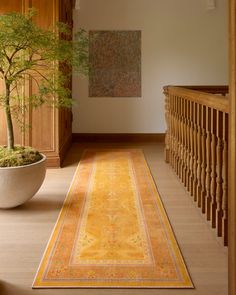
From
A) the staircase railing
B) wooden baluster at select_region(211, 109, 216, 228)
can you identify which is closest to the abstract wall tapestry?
the staircase railing

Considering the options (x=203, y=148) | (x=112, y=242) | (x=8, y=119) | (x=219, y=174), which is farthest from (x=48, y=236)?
(x=203, y=148)

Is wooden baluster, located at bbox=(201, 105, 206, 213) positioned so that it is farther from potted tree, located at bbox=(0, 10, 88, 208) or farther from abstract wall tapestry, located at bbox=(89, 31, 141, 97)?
abstract wall tapestry, located at bbox=(89, 31, 141, 97)

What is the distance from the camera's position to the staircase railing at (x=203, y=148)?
9.39 ft

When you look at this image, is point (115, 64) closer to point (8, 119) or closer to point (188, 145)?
point (188, 145)

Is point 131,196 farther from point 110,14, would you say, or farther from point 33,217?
point 110,14

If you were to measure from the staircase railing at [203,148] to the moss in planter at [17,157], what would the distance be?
144cm

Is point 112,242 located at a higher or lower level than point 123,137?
lower

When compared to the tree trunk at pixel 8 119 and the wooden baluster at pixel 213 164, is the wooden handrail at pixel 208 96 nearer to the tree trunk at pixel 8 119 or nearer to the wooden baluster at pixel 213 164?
the wooden baluster at pixel 213 164

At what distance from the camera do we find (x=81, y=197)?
4047 millimetres

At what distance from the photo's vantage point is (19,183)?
11.2 feet

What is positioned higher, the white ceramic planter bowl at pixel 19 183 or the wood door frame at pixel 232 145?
the wood door frame at pixel 232 145

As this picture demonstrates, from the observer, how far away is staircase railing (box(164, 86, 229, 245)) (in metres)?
2.86

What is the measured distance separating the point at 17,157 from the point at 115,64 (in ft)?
15.1

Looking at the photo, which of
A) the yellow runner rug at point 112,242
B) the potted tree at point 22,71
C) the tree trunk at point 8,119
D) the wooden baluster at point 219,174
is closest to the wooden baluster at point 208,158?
the wooden baluster at point 219,174
